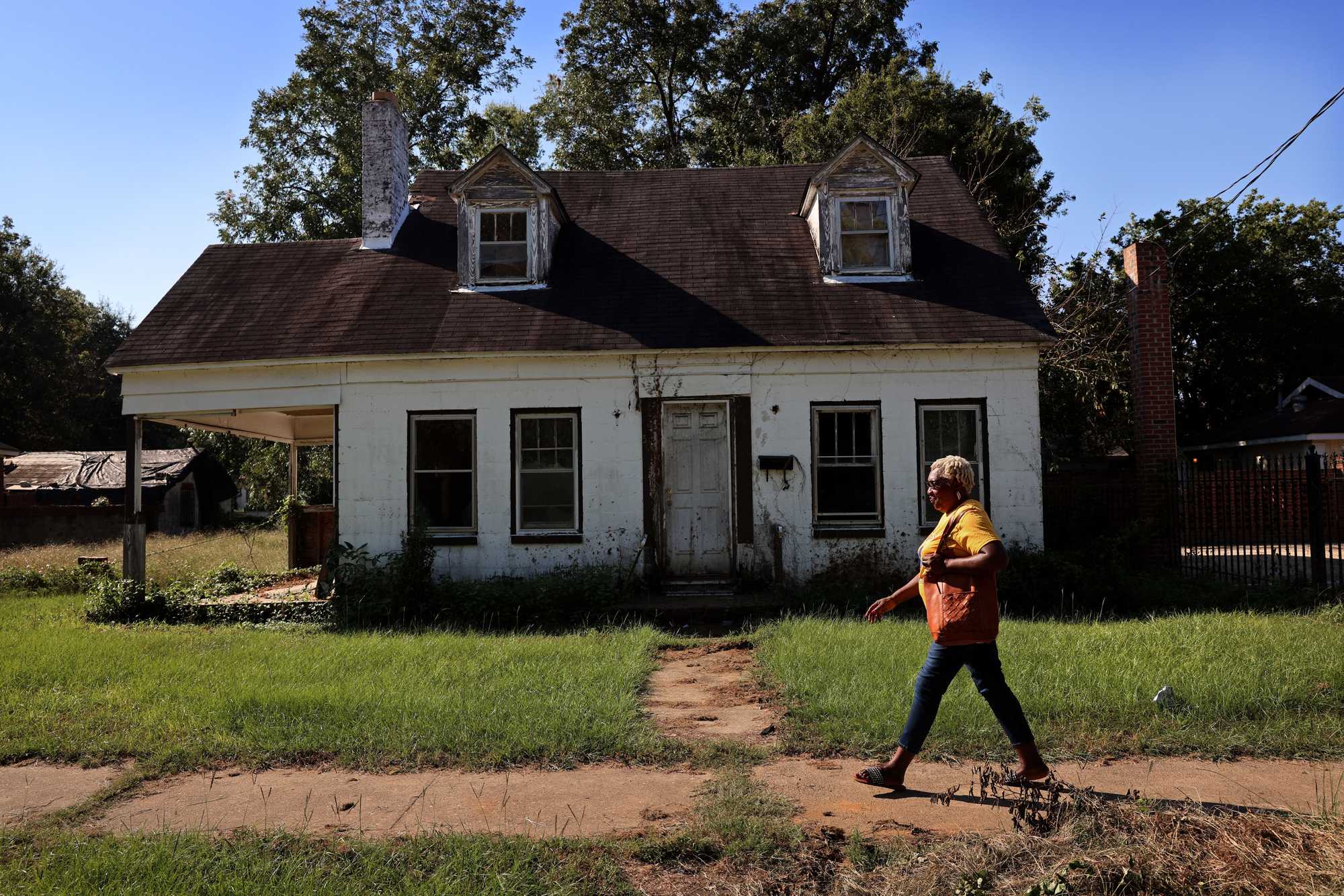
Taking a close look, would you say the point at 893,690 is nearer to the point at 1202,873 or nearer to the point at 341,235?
the point at 1202,873

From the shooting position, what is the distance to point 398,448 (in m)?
12.8

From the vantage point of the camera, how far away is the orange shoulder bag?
4.77 m

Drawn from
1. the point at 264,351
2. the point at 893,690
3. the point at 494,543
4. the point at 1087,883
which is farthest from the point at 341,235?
the point at 1087,883

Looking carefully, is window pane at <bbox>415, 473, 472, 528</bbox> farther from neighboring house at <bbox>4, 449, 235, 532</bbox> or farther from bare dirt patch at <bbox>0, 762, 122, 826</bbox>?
neighboring house at <bbox>4, 449, 235, 532</bbox>


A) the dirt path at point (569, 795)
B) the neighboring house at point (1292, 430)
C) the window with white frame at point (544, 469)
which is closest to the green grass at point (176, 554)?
the window with white frame at point (544, 469)

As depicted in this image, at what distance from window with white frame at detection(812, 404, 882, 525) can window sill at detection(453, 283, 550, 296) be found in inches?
180

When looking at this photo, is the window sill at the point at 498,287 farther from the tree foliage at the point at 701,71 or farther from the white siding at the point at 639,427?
the tree foliage at the point at 701,71

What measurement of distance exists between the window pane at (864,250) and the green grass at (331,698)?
7.14 meters

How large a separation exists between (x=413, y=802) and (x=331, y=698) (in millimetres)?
2227

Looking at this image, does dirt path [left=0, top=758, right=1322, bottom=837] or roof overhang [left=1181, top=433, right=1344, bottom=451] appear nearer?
dirt path [left=0, top=758, right=1322, bottom=837]

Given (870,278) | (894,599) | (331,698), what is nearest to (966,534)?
(894,599)

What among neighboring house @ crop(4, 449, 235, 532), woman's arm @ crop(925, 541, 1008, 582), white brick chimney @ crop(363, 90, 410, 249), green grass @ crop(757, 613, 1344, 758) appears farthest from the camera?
neighboring house @ crop(4, 449, 235, 532)

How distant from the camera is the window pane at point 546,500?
42.1 feet

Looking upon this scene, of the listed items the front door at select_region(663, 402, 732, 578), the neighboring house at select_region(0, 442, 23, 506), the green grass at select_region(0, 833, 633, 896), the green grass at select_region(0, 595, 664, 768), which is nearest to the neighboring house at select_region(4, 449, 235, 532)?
the neighboring house at select_region(0, 442, 23, 506)
